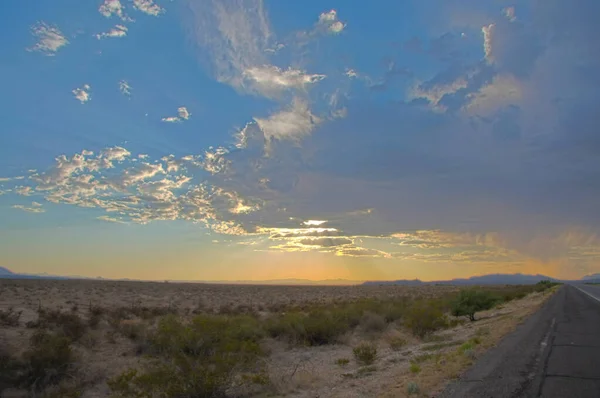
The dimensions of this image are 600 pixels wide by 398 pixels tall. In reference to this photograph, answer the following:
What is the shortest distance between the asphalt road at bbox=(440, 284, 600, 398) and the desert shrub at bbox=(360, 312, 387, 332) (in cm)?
952

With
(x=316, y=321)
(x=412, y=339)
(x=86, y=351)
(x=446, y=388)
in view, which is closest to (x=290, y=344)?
(x=316, y=321)

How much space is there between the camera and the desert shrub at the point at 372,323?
1047 inches

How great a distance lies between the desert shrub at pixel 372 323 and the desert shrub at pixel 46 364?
55.5 ft

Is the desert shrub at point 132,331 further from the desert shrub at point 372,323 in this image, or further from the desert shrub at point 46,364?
the desert shrub at point 372,323

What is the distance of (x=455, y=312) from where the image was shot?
33.5 m

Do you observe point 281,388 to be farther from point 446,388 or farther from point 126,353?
point 126,353

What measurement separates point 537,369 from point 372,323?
1626cm

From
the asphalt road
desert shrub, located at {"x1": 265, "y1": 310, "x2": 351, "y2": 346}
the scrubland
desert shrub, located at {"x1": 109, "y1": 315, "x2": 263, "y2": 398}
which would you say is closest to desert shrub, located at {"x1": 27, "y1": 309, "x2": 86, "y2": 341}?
the scrubland

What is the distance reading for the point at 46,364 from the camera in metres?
14.0

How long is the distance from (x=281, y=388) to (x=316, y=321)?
419 inches

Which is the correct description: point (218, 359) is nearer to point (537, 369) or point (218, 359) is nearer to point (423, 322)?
point (537, 369)

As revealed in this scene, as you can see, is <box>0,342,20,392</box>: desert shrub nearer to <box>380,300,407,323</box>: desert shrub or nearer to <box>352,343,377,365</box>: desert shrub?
<box>352,343,377,365</box>: desert shrub

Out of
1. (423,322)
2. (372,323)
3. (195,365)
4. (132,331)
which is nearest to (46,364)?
(195,365)

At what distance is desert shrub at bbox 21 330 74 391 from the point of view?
13516 mm
